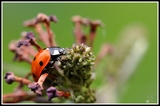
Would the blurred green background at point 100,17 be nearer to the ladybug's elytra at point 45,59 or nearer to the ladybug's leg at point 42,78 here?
the ladybug's elytra at point 45,59

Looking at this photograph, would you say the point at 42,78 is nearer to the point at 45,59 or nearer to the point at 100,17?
the point at 45,59

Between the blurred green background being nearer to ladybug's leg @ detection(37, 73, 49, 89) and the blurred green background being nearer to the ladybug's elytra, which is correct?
the ladybug's elytra

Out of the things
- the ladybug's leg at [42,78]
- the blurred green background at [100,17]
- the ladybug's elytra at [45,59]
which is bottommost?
the ladybug's leg at [42,78]

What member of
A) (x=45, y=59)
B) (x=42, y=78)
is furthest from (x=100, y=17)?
(x=42, y=78)

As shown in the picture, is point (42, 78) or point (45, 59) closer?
point (42, 78)

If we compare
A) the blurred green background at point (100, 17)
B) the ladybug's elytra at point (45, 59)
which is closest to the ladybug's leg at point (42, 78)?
the ladybug's elytra at point (45, 59)
